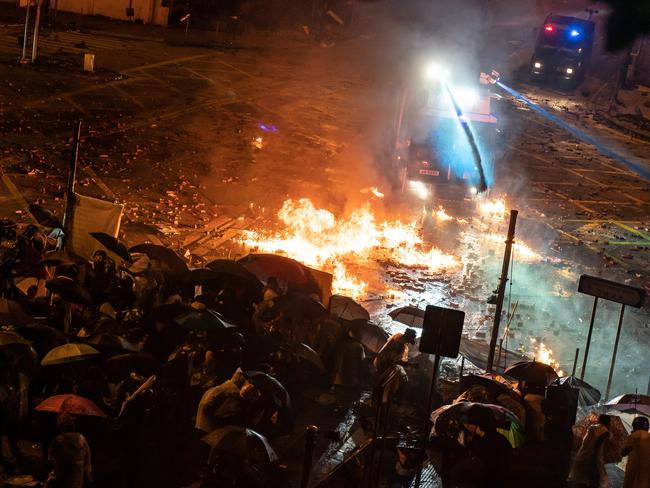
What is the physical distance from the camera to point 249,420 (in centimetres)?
781

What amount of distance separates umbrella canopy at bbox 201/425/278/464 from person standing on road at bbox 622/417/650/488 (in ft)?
11.5

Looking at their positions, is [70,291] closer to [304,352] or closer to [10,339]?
[10,339]

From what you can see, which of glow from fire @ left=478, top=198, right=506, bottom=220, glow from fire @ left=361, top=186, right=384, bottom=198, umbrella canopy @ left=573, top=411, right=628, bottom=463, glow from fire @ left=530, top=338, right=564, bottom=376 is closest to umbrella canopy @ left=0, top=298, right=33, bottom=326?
umbrella canopy @ left=573, top=411, right=628, bottom=463

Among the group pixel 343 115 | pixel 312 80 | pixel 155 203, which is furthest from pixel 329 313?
pixel 312 80

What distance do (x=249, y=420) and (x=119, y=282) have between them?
8.49 ft

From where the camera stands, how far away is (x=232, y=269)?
959cm

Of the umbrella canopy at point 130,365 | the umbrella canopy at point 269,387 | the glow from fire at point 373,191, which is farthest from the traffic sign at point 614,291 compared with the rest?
the glow from fire at point 373,191

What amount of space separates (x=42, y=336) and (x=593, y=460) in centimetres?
573

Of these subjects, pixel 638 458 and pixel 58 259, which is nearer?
pixel 638 458

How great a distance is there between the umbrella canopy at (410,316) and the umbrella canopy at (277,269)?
132 centimetres

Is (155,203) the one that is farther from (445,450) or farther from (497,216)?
(445,450)

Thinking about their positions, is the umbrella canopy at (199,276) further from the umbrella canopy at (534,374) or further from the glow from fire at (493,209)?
the glow from fire at (493,209)

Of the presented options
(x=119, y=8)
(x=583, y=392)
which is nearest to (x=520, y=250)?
(x=583, y=392)

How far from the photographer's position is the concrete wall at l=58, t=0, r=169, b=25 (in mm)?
32344
